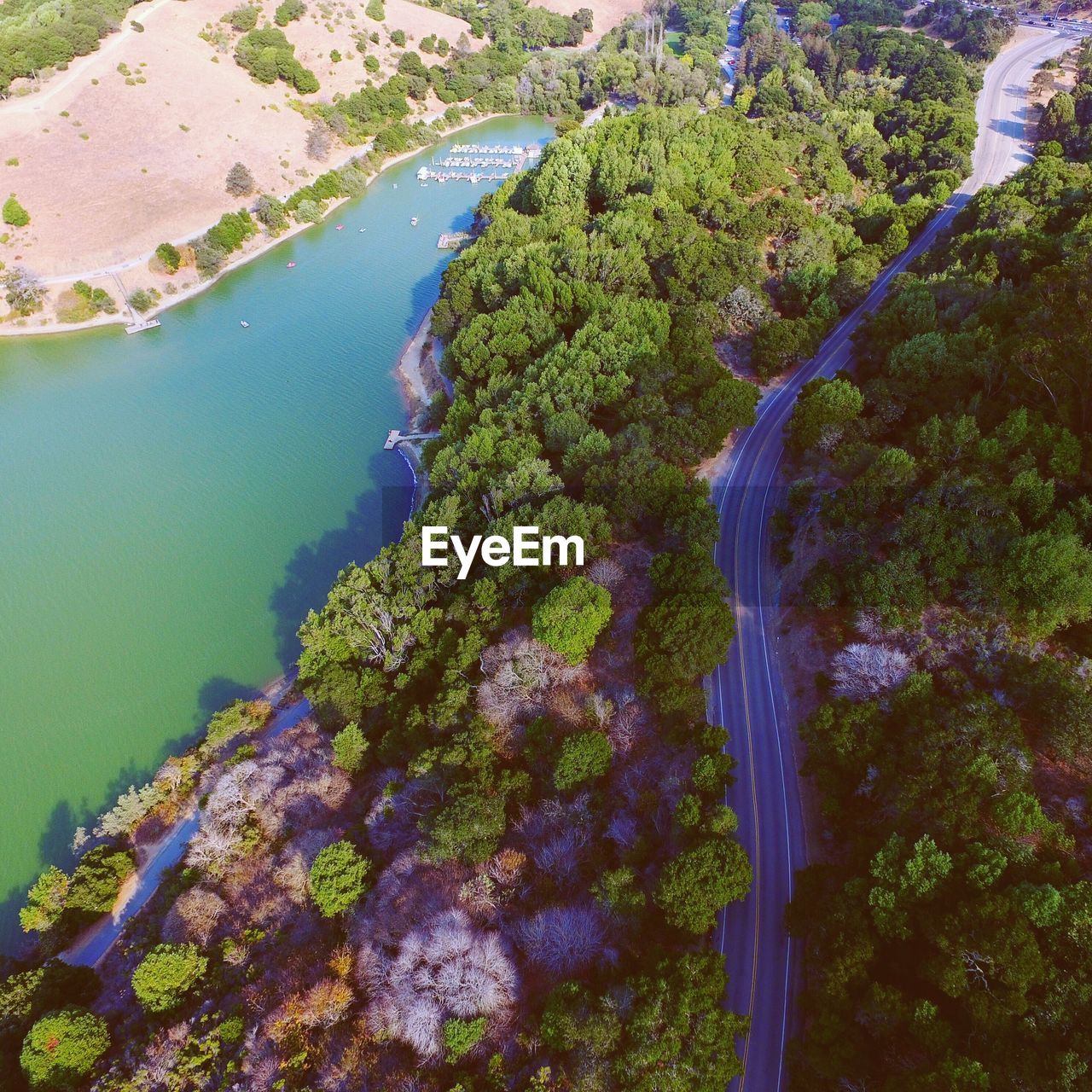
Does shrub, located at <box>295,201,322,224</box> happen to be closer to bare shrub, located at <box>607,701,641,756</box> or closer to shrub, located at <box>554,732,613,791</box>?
bare shrub, located at <box>607,701,641,756</box>

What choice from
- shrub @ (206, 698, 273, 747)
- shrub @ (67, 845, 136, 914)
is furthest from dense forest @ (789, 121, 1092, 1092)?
shrub @ (67, 845, 136, 914)

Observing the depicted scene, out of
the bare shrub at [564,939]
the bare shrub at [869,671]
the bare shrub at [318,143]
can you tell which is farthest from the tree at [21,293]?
the bare shrub at [869,671]

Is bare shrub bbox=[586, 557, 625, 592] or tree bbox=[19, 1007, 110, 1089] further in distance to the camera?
bare shrub bbox=[586, 557, 625, 592]

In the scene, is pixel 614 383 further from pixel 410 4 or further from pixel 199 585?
pixel 410 4

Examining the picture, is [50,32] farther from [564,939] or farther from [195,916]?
[564,939]

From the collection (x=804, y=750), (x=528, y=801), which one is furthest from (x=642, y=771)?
(x=804, y=750)
